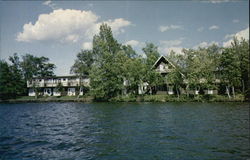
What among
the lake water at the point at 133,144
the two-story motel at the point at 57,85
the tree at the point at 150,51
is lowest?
the lake water at the point at 133,144

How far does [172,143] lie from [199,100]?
108ft

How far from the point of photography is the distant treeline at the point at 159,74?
40094 mm

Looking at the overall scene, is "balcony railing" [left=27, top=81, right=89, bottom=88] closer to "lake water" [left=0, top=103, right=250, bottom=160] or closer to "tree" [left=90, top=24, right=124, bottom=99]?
"tree" [left=90, top=24, right=124, bottom=99]

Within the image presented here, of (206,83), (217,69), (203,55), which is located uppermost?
(203,55)

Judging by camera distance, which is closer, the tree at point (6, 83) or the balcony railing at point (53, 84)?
the tree at point (6, 83)

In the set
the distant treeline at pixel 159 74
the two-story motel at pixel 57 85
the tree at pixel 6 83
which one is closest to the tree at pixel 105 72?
the distant treeline at pixel 159 74

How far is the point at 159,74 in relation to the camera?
46.4m

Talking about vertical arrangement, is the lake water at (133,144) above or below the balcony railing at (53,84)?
below

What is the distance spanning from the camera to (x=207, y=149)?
9.43 meters

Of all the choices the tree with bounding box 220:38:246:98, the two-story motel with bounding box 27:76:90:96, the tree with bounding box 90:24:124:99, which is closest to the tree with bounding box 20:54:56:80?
the two-story motel with bounding box 27:76:90:96

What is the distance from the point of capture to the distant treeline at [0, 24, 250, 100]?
40.1m

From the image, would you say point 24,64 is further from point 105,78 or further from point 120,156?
point 120,156

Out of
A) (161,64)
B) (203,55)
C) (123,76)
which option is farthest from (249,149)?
(161,64)

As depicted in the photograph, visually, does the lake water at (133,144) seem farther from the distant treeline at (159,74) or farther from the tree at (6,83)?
the tree at (6,83)
